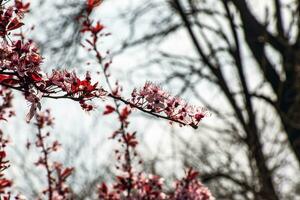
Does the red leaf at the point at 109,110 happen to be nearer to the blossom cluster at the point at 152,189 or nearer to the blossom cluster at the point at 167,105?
the blossom cluster at the point at 152,189

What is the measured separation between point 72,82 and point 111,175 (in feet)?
32.8

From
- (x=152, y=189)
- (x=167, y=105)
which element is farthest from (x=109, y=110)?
(x=167, y=105)

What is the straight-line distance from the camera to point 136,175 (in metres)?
3.84

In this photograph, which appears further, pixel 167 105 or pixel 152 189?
pixel 152 189

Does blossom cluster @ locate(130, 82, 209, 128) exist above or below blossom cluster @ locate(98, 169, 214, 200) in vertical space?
below

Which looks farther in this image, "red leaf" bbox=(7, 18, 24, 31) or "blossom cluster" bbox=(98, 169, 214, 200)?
"blossom cluster" bbox=(98, 169, 214, 200)

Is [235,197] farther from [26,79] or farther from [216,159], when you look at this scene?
[26,79]

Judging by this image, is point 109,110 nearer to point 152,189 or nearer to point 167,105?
point 152,189

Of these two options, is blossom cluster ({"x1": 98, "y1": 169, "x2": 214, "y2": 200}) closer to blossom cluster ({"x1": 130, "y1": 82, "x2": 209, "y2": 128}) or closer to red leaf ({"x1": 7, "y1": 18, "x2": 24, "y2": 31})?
blossom cluster ({"x1": 130, "y1": 82, "x2": 209, "y2": 128})

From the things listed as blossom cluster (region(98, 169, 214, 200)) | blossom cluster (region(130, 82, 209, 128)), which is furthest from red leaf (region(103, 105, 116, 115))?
blossom cluster (region(130, 82, 209, 128))

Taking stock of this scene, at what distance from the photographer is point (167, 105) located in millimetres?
2014

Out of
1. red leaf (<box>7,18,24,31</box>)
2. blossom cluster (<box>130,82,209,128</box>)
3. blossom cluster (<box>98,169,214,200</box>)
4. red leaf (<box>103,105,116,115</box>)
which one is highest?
red leaf (<box>103,105,116,115</box>)

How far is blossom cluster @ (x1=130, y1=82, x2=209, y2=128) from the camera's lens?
1.98 meters

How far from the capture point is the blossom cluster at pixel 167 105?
1979 millimetres
